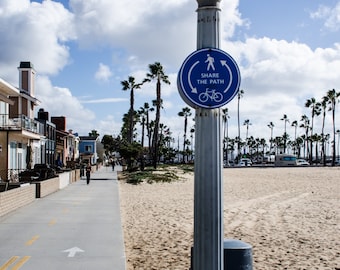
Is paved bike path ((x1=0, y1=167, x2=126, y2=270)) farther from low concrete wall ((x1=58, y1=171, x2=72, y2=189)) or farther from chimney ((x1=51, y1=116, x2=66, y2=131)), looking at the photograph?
chimney ((x1=51, y1=116, x2=66, y2=131))

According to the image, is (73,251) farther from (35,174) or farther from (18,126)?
(18,126)

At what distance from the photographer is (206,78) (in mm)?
4074

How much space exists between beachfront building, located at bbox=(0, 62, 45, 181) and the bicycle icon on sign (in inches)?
938

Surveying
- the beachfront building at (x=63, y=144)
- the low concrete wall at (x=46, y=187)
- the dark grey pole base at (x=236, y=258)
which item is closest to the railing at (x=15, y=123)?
the low concrete wall at (x=46, y=187)

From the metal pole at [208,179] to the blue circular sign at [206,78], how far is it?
0.27 feet

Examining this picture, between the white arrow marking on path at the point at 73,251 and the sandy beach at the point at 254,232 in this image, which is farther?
the sandy beach at the point at 254,232

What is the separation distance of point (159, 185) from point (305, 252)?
2315cm

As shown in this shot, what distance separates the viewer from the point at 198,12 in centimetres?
419

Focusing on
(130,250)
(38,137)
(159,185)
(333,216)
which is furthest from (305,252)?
(38,137)

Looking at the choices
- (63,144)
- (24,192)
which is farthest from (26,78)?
(63,144)

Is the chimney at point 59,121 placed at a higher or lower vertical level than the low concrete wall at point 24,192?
higher

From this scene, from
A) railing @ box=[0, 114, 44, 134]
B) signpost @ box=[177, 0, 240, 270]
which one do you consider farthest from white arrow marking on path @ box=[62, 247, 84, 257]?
railing @ box=[0, 114, 44, 134]

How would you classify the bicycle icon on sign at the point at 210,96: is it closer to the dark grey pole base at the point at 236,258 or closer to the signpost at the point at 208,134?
the signpost at the point at 208,134

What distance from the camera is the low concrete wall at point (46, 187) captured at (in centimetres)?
2128
